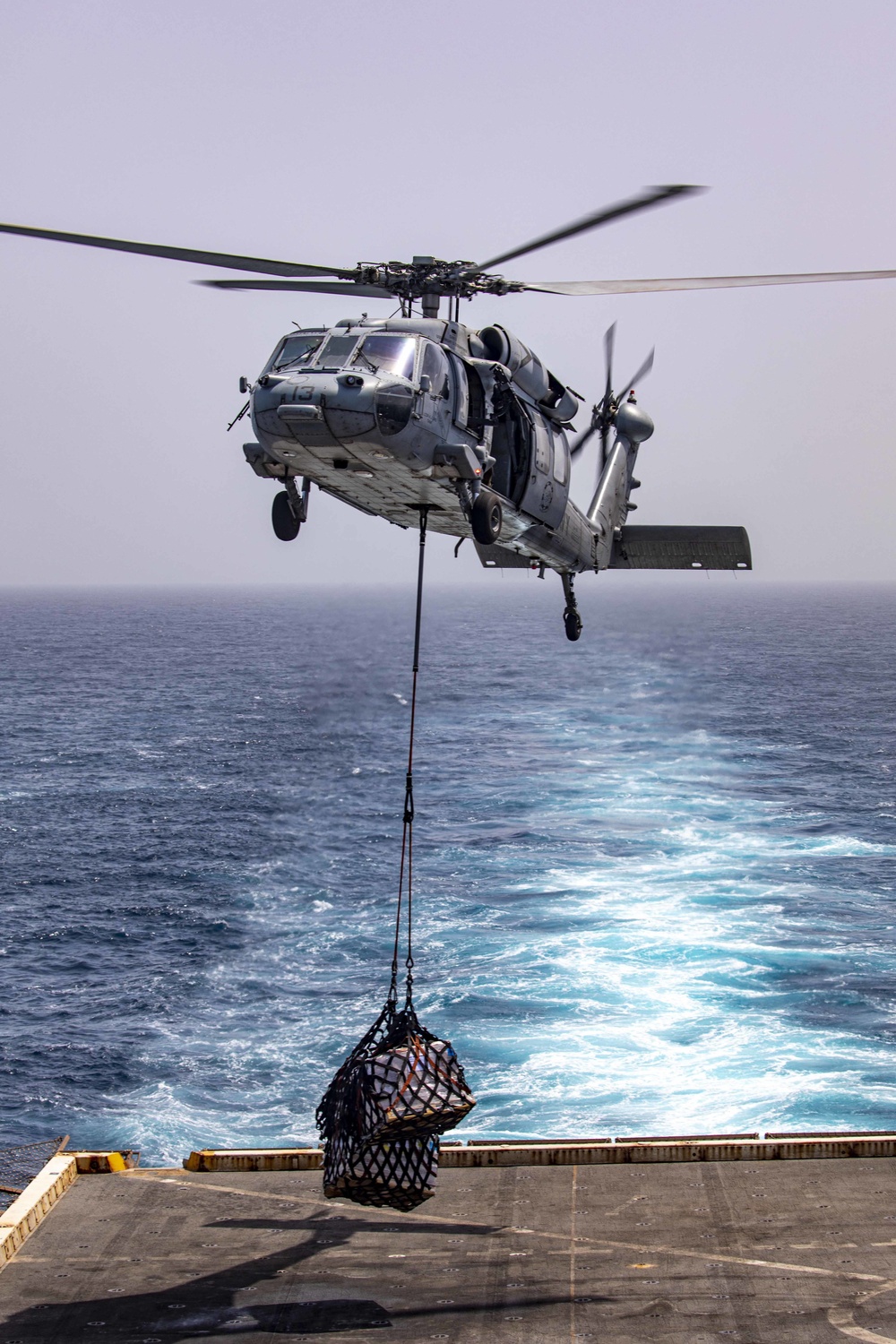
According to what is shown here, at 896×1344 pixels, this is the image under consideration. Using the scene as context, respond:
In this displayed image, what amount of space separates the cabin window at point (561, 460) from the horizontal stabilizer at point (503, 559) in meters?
2.62

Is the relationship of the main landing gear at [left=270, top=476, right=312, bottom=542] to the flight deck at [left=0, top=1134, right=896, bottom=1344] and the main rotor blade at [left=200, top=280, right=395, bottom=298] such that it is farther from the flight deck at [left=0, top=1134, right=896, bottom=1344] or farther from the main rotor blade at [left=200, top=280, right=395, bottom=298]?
the flight deck at [left=0, top=1134, right=896, bottom=1344]

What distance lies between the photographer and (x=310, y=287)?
17.6 metres

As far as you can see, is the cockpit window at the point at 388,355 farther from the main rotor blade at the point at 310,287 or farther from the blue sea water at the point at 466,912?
the blue sea water at the point at 466,912

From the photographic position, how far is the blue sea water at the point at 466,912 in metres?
29.7

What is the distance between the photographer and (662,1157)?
21.2 metres

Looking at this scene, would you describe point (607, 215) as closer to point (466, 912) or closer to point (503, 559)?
point (503, 559)

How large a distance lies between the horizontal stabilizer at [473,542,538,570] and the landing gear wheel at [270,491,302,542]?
6.73m

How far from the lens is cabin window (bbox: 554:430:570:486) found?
20.8 meters

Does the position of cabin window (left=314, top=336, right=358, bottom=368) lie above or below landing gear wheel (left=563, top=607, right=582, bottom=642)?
above

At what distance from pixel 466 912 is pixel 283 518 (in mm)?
25963

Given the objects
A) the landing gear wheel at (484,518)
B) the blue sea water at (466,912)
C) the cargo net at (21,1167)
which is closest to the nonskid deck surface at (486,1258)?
the cargo net at (21,1167)

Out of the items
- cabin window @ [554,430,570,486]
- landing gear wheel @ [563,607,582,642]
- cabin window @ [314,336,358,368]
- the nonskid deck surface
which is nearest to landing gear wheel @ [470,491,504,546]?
cabin window @ [314,336,358,368]

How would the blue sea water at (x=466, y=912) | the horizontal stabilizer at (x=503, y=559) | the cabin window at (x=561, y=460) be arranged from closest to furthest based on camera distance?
the cabin window at (x=561, y=460)
the horizontal stabilizer at (x=503, y=559)
the blue sea water at (x=466, y=912)

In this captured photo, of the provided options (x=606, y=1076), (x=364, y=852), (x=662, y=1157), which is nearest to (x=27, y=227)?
(x=662, y=1157)
